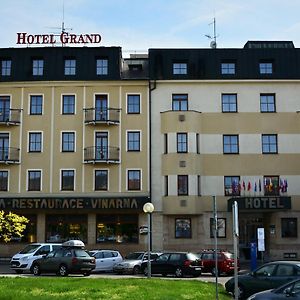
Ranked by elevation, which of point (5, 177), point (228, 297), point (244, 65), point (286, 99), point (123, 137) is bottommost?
point (228, 297)

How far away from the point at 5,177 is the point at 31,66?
9.34 m

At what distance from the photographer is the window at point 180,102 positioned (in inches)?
1770

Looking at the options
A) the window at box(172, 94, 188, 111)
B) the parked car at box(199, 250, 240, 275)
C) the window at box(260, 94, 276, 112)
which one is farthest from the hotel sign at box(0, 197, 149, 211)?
the window at box(260, 94, 276, 112)

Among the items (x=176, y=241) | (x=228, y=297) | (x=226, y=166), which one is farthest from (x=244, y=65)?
(x=228, y=297)

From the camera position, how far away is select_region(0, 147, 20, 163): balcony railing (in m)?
43.8

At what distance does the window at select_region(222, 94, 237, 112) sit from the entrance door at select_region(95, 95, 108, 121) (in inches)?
376

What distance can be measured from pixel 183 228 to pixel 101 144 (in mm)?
9313

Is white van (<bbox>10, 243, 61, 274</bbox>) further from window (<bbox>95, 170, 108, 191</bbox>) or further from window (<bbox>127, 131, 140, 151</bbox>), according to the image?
window (<bbox>127, 131, 140, 151</bbox>)

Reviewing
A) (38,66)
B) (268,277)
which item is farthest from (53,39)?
(268,277)

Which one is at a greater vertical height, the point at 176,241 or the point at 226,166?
the point at 226,166

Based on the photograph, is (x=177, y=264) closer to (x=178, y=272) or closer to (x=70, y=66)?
(x=178, y=272)

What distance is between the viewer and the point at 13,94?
45188 mm

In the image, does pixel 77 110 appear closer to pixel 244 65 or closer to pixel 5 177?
pixel 5 177

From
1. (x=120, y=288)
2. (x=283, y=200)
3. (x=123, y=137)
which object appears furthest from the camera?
(x=123, y=137)
